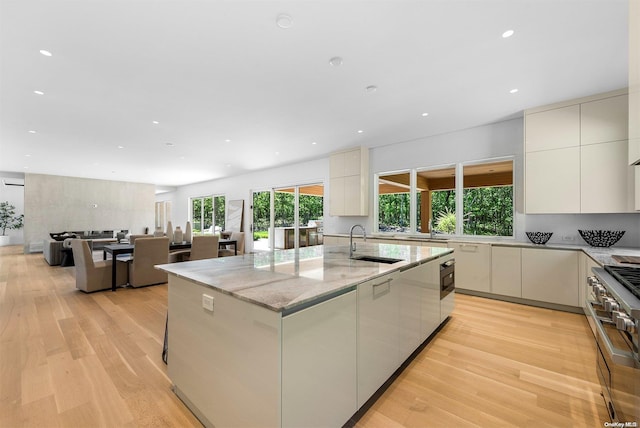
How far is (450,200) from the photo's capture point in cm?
494

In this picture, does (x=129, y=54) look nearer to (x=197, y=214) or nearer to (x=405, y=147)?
(x=405, y=147)

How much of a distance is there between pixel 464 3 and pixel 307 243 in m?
6.18

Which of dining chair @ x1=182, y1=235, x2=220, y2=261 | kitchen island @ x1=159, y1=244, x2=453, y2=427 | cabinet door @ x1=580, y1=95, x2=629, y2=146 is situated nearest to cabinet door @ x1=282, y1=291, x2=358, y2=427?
kitchen island @ x1=159, y1=244, x2=453, y2=427

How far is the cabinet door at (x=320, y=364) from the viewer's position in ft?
3.78

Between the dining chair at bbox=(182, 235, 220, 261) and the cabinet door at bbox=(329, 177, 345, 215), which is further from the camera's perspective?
the cabinet door at bbox=(329, 177, 345, 215)

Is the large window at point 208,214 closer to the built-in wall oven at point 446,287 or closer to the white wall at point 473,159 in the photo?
the white wall at point 473,159

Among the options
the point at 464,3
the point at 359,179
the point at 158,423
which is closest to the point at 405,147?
the point at 359,179

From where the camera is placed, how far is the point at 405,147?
5.46 metres

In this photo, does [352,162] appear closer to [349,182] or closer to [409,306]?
[349,182]

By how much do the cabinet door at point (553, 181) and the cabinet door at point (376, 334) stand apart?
3107 mm

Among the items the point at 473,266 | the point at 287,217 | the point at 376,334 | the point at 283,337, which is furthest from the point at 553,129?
the point at 287,217

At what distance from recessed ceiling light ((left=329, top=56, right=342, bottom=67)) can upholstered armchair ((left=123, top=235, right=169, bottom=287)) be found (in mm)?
4042

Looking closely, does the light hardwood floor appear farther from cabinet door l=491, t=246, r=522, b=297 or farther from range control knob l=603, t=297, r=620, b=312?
range control knob l=603, t=297, r=620, b=312

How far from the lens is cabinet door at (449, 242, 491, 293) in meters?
3.97
